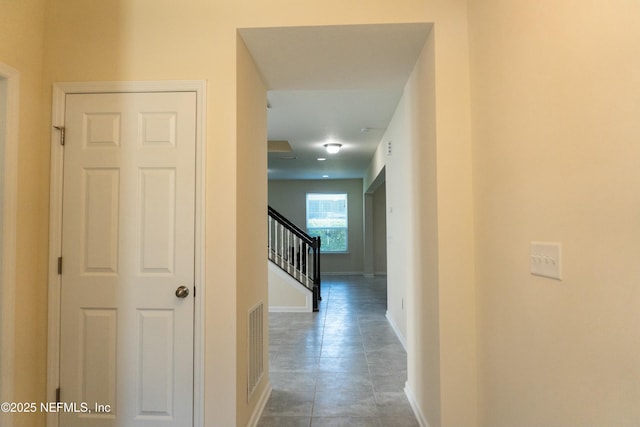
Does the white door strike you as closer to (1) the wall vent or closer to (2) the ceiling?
(1) the wall vent

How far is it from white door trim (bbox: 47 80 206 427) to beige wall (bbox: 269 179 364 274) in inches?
322

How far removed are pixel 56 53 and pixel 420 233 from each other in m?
2.48

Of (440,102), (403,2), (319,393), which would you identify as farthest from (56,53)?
(319,393)

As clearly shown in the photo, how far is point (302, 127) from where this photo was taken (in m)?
4.95

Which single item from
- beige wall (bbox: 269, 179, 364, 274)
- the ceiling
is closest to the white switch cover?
the ceiling

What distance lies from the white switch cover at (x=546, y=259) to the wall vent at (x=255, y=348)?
1.66 meters

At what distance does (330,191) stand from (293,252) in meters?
4.67

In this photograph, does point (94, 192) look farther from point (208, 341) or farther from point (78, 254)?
point (208, 341)

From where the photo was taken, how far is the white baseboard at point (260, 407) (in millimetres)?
2322

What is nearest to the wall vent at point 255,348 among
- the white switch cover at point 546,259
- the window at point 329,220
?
the white switch cover at point 546,259

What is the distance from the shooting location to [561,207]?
1.18m

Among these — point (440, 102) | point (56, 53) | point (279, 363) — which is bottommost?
point (279, 363)

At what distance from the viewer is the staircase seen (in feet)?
19.3

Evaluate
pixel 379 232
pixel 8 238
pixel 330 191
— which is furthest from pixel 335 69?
pixel 379 232
